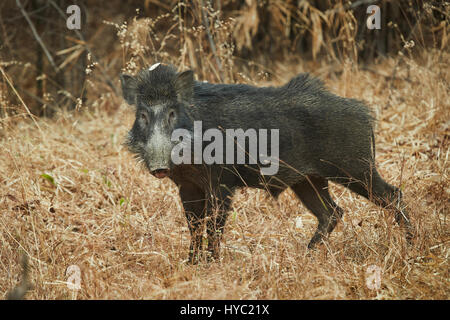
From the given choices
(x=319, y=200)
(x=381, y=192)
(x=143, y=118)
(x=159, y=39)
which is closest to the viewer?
(x=143, y=118)

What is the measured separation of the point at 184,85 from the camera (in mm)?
3779

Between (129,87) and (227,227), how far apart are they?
4.55ft

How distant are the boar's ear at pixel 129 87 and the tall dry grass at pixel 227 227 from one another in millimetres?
168

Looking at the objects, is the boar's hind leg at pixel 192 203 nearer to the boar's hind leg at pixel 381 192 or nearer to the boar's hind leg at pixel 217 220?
the boar's hind leg at pixel 217 220

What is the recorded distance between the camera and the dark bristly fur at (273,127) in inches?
148

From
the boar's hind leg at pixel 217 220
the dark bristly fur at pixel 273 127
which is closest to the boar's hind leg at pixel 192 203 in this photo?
the dark bristly fur at pixel 273 127

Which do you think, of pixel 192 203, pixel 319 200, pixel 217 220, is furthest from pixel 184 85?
pixel 319 200

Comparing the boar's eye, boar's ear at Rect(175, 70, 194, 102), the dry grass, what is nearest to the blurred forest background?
the dry grass

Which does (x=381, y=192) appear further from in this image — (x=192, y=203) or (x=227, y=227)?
(x=192, y=203)

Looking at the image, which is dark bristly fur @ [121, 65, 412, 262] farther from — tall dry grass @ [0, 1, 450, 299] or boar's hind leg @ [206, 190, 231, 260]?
tall dry grass @ [0, 1, 450, 299]

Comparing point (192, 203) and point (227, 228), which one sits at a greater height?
point (192, 203)
